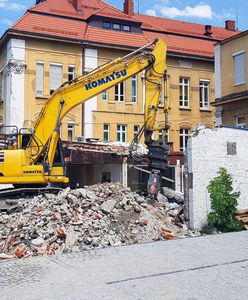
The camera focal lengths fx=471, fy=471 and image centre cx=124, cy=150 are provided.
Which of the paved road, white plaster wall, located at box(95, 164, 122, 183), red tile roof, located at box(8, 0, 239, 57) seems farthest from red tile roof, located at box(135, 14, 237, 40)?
the paved road

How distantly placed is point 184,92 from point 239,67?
12707 millimetres

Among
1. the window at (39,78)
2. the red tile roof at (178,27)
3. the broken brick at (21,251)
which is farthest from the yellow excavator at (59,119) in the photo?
the red tile roof at (178,27)

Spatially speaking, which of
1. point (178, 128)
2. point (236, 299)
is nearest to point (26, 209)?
point (236, 299)

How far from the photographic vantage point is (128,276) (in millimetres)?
7277

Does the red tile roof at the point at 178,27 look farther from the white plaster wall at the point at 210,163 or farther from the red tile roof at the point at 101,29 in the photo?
the white plaster wall at the point at 210,163

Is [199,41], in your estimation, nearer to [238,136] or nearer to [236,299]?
[238,136]

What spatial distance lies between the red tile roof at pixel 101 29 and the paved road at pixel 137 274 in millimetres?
25628

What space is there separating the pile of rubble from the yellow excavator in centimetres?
142

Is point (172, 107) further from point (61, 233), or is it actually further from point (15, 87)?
point (61, 233)

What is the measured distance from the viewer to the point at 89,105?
1323 inches

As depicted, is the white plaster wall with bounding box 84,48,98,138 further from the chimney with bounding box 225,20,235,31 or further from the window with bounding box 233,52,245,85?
the chimney with bounding box 225,20,235,31

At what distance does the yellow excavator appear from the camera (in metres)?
15.5

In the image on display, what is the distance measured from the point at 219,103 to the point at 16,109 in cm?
1378

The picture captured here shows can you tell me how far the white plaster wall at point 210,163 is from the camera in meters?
12.4
